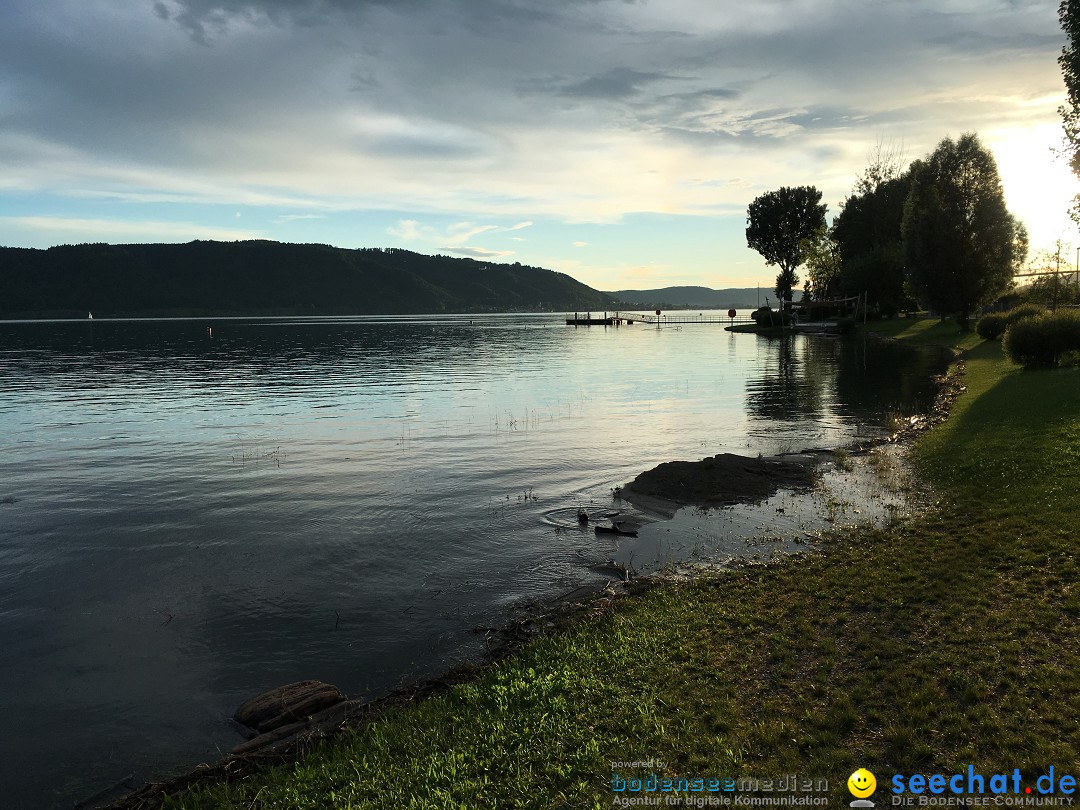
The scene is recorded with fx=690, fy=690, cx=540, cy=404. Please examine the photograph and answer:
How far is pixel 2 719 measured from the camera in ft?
31.5

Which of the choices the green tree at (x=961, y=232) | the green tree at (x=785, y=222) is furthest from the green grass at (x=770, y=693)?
the green tree at (x=785, y=222)

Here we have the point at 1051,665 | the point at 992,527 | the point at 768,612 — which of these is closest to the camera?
the point at 1051,665

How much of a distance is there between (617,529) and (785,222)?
131m

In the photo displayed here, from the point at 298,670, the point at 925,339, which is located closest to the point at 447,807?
the point at 298,670

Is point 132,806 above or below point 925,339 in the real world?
below

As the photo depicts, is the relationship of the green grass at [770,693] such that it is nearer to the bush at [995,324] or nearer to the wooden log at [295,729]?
the wooden log at [295,729]

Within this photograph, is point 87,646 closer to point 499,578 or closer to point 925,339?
point 499,578

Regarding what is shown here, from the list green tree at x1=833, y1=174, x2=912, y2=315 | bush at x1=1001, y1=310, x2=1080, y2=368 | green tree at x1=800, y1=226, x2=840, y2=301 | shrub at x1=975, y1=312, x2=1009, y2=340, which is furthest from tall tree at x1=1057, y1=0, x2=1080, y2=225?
green tree at x1=800, y1=226, x2=840, y2=301

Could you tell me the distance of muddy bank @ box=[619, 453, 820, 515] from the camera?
18.8 m

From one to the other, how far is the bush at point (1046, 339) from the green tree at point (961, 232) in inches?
1175

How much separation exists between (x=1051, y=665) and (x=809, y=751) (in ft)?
11.4

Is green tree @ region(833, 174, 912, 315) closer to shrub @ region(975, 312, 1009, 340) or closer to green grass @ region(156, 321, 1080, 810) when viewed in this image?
shrub @ region(975, 312, 1009, 340)

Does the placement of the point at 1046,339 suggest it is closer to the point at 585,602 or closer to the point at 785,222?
the point at 585,602

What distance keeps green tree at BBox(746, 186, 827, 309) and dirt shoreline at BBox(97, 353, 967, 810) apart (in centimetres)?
11744
